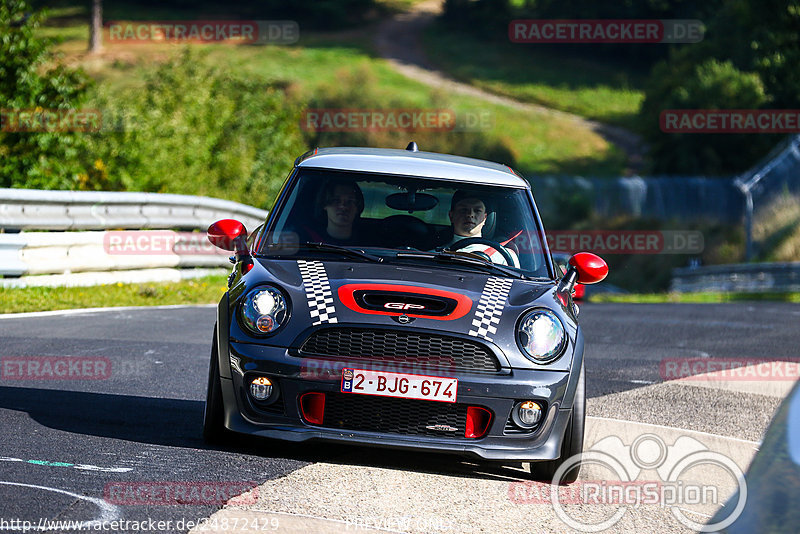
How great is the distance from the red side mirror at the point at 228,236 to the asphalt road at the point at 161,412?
1.01 metres

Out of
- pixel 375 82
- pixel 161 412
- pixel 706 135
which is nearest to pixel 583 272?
pixel 161 412

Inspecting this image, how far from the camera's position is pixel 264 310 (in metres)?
5.68

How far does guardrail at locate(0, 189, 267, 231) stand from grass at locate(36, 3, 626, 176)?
45979 mm

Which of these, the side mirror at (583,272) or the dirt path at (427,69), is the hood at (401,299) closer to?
the side mirror at (583,272)

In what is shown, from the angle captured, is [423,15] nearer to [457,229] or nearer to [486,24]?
[486,24]

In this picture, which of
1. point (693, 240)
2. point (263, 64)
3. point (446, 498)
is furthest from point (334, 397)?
point (263, 64)

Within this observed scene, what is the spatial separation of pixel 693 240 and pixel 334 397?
1443 inches

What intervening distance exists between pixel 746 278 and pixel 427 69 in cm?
6856

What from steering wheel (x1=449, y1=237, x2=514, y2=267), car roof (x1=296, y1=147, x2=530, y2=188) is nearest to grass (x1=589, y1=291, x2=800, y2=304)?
car roof (x1=296, y1=147, x2=530, y2=188)

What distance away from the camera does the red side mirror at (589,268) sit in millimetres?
6395

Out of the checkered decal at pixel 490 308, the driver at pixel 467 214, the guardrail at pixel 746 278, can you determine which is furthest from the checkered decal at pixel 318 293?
the guardrail at pixel 746 278

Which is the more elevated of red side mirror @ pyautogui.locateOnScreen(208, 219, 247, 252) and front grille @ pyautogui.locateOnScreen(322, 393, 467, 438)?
red side mirror @ pyautogui.locateOnScreen(208, 219, 247, 252)

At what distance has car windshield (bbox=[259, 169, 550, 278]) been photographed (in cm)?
652

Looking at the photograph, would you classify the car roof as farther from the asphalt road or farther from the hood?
the asphalt road
